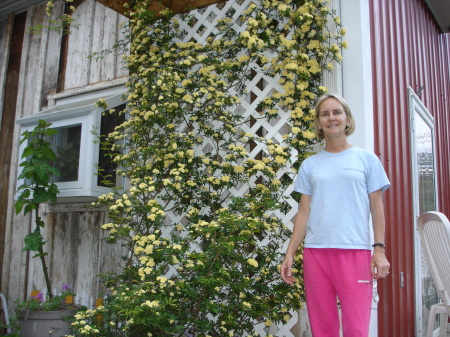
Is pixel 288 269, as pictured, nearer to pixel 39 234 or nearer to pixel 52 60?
pixel 39 234

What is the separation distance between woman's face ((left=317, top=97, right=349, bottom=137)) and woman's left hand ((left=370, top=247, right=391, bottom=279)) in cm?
51

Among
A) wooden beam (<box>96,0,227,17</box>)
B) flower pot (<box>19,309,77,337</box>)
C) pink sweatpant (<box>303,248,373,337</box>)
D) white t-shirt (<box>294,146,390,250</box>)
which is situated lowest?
flower pot (<box>19,309,77,337</box>)

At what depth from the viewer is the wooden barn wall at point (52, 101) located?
3.92 m

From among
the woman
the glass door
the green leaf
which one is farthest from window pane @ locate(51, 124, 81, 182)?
the glass door

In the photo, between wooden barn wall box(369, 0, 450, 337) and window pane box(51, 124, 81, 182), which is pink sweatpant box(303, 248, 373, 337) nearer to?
wooden barn wall box(369, 0, 450, 337)

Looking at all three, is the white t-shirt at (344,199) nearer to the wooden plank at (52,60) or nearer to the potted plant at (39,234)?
the potted plant at (39,234)

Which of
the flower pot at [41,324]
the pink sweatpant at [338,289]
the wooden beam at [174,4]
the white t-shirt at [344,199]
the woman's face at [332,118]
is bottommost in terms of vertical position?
the flower pot at [41,324]

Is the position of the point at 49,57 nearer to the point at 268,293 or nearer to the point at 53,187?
the point at 53,187

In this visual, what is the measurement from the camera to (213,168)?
2.97 metres

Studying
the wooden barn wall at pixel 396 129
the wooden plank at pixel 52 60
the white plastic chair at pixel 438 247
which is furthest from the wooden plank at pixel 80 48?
the white plastic chair at pixel 438 247

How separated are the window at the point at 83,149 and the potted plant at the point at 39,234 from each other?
3.7 inches

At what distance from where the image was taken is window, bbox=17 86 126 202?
3.59 m

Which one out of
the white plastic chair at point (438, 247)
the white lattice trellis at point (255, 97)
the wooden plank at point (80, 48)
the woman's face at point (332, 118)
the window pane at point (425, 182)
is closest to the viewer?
the woman's face at point (332, 118)

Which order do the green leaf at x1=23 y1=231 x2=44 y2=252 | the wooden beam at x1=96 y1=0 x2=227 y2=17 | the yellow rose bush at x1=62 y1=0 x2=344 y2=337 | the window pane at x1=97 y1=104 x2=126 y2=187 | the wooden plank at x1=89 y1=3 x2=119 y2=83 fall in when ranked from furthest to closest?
the wooden plank at x1=89 y1=3 x2=119 y2=83
the window pane at x1=97 y1=104 x2=126 y2=187
the green leaf at x1=23 y1=231 x2=44 y2=252
the wooden beam at x1=96 y1=0 x2=227 y2=17
the yellow rose bush at x1=62 y1=0 x2=344 y2=337
